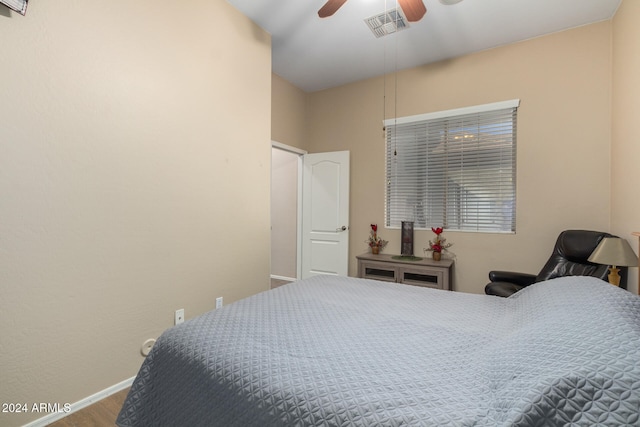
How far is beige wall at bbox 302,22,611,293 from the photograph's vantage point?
278cm

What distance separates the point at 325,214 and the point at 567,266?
2.69 m

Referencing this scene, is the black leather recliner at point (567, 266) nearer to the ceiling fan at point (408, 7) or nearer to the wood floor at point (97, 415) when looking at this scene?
the ceiling fan at point (408, 7)

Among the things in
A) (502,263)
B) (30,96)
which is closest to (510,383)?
(30,96)

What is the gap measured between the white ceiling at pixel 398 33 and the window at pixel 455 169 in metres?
0.69

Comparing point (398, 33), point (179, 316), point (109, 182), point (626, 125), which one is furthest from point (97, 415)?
point (626, 125)

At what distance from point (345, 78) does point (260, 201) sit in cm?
218

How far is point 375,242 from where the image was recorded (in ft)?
12.6

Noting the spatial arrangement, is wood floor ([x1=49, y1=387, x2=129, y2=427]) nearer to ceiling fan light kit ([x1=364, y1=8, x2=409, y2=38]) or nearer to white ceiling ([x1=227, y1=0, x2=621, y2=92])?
white ceiling ([x1=227, y1=0, x2=621, y2=92])

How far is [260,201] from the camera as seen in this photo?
3.02 meters

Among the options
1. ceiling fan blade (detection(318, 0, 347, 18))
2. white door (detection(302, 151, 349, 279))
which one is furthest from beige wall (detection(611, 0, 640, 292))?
white door (detection(302, 151, 349, 279))

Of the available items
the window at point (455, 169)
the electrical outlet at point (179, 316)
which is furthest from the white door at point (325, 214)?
the electrical outlet at point (179, 316)

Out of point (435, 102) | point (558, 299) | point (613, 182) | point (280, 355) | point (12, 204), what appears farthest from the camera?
point (435, 102)

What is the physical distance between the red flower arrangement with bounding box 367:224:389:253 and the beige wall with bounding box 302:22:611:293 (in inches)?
6.4

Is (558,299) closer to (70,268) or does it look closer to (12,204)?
(70,268)
